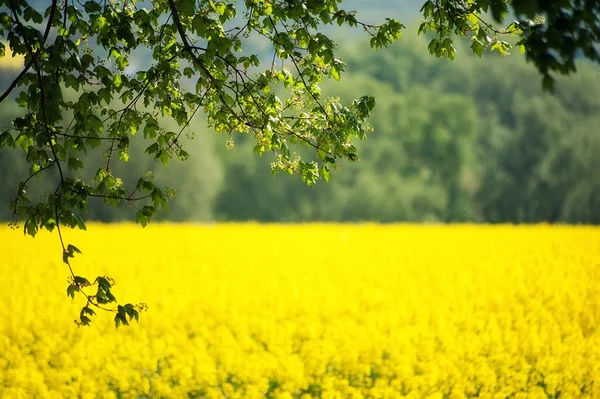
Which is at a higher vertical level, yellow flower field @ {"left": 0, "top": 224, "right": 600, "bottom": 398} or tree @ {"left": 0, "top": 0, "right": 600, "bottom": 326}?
tree @ {"left": 0, "top": 0, "right": 600, "bottom": 326}

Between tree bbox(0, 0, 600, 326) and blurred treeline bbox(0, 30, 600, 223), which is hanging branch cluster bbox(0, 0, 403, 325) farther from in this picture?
blurred treeline bbox(0, 30, 600, 223)

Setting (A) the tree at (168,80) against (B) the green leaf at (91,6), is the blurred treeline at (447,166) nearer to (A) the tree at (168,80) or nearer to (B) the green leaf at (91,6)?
(A) the tree at (168,80)

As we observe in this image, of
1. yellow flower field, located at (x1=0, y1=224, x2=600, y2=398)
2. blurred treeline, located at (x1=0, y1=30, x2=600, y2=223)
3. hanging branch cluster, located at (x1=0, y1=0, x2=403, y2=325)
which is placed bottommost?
yellow flower field, located at (x1=0, y1=224, x2=600, y2=398)

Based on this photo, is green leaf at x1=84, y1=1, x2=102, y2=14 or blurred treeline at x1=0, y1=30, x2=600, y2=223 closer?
green leaf at x1=84, y1=1, x2=102, y2=14

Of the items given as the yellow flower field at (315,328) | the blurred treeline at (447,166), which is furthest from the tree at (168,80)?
the blurred treeline at (447,166)

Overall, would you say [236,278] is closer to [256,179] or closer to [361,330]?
[361,330]

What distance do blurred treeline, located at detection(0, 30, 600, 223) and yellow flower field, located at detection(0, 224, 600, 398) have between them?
32.9 meters

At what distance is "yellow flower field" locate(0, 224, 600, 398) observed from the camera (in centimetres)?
868

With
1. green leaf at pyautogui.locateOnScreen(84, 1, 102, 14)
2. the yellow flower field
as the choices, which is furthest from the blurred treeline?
green leaf at pyautogui.locateOnScreen(84, 1, 102, 14)

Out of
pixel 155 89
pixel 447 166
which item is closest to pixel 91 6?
pixel 155 89

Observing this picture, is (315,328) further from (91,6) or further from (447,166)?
(447,166)

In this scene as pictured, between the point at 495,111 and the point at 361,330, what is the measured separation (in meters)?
60.4

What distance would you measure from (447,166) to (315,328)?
51727 millimetres

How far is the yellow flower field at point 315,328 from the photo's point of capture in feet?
28.5
